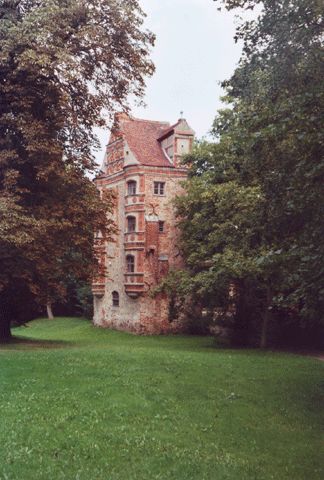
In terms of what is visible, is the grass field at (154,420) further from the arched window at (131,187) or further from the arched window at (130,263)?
the arched window at (131,187)

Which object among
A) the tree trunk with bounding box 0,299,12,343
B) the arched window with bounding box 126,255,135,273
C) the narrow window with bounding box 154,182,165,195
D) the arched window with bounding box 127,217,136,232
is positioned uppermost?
the narrow window with bounding box 154,182,165,195

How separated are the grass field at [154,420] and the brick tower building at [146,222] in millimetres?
22436

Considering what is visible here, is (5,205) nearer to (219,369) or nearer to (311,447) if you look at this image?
(219,369)

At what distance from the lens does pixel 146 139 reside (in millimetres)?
42906

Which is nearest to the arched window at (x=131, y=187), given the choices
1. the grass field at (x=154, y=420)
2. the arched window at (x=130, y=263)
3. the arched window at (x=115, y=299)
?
the arched window at (x=130, y=263)

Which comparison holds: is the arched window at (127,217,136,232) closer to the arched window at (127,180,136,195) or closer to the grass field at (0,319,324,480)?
the arched window at (127,180,136,195)

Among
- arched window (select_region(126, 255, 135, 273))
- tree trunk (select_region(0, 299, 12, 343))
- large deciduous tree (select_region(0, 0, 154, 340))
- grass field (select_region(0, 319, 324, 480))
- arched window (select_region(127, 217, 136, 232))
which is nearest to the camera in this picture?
grass field (select_region(0, 319, 324, 480))

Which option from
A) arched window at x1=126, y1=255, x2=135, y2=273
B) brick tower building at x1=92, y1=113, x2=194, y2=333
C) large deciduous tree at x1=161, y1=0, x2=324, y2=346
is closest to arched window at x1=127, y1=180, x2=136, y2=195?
brick tower building at x1=92, y1=113, x2=194, y2=333

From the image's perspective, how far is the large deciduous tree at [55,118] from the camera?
66.3ft

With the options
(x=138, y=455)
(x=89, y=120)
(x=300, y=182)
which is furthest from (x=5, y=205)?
(x=138, y=455)

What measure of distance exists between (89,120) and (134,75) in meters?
2.59

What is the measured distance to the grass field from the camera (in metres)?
8.26

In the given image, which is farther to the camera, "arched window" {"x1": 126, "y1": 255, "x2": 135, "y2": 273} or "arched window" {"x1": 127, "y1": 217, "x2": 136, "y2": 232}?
"arched window" {"x1": 127, "y1": 217, "x2": 136, "y2": 232}

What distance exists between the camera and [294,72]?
39.9ft
